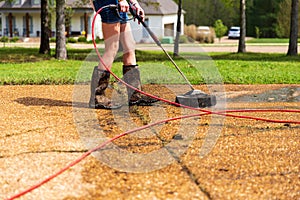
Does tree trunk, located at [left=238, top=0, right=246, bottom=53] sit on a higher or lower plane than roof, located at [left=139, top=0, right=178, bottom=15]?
lower

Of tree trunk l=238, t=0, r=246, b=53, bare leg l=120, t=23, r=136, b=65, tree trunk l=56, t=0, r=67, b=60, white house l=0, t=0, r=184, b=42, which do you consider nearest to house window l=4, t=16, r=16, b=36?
white house l=0, t=0, r=184, b=42

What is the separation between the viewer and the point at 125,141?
361 cm

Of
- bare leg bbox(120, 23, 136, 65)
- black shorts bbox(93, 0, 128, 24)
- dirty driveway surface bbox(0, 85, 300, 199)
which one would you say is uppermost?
black shorts bbox(93, 0, 128, 24)

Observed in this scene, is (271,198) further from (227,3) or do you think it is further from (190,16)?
(190,16)

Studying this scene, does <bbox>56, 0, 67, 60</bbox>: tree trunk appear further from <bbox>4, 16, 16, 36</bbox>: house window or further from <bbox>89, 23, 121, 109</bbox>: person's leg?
<bbox>4, 16, 16, 36</bbox>: house window

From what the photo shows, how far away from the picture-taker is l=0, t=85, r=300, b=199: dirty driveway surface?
268 centimetres

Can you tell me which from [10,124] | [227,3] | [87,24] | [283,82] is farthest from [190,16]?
[10,124]

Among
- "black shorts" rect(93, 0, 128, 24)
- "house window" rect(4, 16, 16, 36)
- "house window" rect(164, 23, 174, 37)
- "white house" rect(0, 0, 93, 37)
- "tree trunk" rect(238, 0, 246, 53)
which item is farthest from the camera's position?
"house window" rect(4, 16, 16, 36)

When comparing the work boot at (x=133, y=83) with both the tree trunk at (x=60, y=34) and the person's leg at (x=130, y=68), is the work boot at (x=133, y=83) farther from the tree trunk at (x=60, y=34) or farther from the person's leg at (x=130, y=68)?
the tree trunk at (x=60, y=34)

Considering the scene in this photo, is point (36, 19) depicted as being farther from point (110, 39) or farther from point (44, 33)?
point (110, 39)

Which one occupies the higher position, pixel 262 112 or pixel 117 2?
pixel 117 2

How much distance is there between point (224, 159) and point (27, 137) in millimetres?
1443

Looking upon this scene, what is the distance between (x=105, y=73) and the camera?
4.98 metres

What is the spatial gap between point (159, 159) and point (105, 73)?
1.95m
